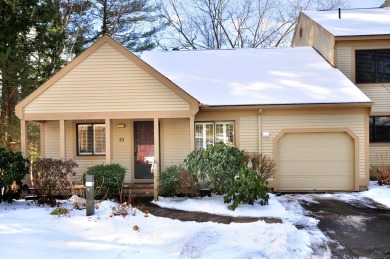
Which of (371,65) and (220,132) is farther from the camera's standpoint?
(371,65)

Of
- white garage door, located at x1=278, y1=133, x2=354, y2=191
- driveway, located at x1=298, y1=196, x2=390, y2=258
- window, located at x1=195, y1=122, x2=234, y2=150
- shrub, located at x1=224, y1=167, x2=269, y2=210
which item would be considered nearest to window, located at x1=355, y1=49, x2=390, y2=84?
white garage door, located at x1=278, y1=133, x2=354, y2=191

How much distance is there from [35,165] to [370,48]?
40.6ft

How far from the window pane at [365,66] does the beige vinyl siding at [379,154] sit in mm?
2555

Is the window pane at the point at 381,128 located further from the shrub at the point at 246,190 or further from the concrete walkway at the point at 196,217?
the concrete walkway at the point at 196,217

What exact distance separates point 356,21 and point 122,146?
454 inches

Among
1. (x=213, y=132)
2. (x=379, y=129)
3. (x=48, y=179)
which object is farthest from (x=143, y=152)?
(x=379, y=129)

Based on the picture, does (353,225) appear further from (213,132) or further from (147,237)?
(213,132)

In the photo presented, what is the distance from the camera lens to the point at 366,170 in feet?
34.4

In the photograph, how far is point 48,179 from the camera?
7922 mm

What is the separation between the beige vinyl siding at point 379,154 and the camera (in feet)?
39.5

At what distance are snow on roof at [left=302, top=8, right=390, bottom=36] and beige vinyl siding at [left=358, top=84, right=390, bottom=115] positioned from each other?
2.02 meters

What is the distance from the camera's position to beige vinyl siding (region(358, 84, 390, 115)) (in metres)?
12.2

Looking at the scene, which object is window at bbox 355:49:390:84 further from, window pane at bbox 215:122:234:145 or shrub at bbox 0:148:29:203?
shrub at bbox 0:148:29:203

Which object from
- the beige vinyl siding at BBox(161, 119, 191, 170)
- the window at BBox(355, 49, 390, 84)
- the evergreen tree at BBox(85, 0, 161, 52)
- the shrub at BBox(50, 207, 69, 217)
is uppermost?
the evergreen tree at BBox(85, 0, 161, 52)
